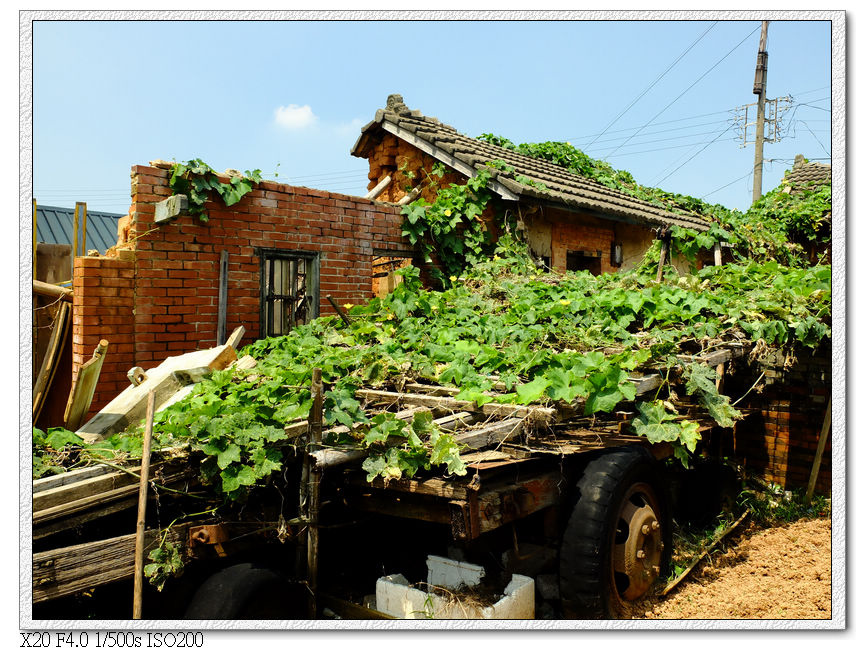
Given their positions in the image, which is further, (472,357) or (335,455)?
(472,357)

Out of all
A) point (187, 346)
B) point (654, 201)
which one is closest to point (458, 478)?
point (187, 346)

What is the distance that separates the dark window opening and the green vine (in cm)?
558

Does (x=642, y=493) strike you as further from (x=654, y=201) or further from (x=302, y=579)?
(x=654, y=201)

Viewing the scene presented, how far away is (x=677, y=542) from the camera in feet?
15.9

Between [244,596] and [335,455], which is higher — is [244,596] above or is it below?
below

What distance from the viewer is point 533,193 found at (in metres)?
8.77

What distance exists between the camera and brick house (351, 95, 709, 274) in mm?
9125

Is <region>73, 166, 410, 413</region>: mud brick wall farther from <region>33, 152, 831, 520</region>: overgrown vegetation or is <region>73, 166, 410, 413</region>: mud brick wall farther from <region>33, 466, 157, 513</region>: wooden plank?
<region>33, 466, 157, 513</region>: wooden plank

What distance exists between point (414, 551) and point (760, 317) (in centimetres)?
325

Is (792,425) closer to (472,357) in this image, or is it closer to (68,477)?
(472,357)

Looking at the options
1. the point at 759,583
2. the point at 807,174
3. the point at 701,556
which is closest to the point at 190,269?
the point at 701,556

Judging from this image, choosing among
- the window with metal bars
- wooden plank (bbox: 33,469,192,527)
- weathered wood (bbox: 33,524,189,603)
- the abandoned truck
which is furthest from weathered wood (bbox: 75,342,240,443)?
the window with metal bars

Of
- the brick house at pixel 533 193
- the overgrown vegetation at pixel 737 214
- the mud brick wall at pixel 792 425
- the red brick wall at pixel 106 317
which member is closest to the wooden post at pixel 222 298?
the red brick wall at pixel 106 317

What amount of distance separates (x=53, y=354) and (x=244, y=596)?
167 inches
